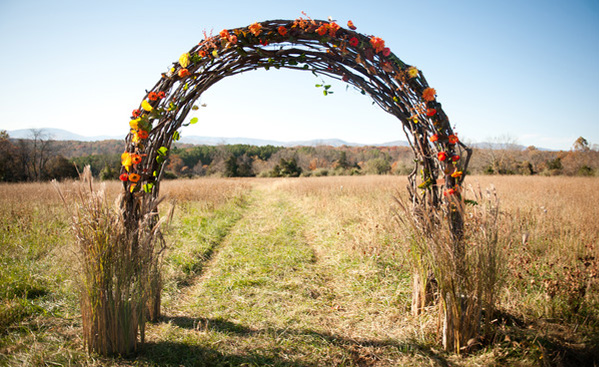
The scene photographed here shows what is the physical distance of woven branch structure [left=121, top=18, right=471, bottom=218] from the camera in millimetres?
2238

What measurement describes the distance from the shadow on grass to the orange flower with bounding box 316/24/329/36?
2.52 metres

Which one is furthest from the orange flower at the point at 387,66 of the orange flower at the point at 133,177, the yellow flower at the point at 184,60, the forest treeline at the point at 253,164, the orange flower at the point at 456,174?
the forest treeline at the point at 253,164

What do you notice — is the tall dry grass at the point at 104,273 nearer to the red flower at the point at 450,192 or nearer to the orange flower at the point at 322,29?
the orange flower at the point at 322,29

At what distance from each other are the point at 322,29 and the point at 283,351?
258 centimetres

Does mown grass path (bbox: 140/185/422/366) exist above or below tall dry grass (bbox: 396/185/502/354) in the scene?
below

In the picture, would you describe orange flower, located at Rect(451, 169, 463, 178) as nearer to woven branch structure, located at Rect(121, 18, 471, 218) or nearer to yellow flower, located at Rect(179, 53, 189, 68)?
woven branch structure, located at Rect(121, 18, 471, 218)

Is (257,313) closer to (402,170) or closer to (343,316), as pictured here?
(343,316)

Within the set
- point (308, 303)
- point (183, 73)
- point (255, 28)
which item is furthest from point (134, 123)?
point (308, 303)

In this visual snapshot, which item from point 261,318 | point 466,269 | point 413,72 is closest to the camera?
point 466,269

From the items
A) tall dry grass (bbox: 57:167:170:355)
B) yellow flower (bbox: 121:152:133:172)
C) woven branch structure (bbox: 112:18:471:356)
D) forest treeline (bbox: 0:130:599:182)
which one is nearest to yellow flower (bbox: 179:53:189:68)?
woven branch structure (bbox: 112:18:471:356)

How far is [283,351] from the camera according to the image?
7.12ft

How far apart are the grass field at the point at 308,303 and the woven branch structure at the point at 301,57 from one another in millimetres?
400

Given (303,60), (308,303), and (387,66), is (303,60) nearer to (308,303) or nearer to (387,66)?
(387,66)

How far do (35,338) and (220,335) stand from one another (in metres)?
1.37
